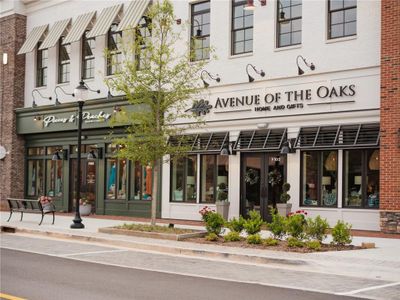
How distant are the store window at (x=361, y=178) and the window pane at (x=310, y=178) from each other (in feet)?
3.38

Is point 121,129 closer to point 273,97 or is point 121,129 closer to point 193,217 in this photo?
point 193,217

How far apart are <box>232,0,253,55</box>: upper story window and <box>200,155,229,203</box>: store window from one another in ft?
12.7

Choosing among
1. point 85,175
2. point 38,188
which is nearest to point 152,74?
point 85,175

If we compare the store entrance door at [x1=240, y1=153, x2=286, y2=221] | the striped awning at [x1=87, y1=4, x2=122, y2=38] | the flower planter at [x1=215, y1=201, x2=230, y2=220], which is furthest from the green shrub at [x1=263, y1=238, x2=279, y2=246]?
the striped awning at [x1=87, y1=4, x2=122, y2=38]

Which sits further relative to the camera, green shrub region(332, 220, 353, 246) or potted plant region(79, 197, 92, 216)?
potted plant region(79, 197, 92, 216)

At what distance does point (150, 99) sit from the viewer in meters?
17.8

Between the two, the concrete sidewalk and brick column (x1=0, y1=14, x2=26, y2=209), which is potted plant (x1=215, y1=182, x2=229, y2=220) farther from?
brick column (x1=0, y1=14, x2=26, y2=209)

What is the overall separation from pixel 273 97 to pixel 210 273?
1045cm

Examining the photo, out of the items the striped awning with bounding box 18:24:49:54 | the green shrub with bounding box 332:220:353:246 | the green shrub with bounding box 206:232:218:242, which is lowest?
the green shrub with bounding box 206:232:218:242

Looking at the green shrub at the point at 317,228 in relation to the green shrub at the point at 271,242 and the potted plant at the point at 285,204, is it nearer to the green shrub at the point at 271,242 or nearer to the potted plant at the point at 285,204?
the green shrub at the point at 271,242

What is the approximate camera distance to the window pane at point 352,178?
19.1m

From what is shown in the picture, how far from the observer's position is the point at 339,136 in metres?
19.2

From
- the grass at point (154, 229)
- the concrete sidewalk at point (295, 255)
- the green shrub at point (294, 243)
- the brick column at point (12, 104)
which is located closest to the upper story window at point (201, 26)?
the grass at point (154, 229)

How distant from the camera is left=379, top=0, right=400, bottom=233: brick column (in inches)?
693
